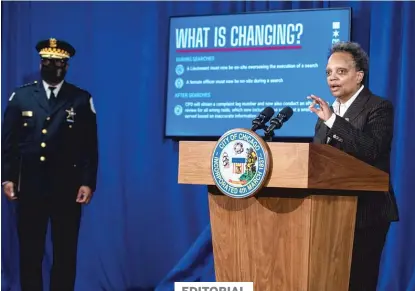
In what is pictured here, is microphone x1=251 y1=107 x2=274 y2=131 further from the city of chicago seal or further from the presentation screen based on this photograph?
the presentation screen

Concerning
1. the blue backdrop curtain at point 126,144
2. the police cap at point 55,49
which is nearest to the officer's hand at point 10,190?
the blue backdrop curtain at point 126,144

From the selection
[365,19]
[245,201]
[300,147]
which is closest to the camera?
[300,147]

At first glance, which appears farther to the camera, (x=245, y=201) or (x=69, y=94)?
(x=69, y=94)

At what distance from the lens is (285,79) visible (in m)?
3.76

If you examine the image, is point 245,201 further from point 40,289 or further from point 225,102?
point 40,289

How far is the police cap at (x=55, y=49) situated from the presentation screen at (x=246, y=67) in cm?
65

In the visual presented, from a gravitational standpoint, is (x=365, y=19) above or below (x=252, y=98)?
above

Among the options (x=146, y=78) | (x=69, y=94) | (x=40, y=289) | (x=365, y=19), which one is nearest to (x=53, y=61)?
(x=69, y=94)

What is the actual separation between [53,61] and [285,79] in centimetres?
146

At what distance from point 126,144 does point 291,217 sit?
2410 millimetres

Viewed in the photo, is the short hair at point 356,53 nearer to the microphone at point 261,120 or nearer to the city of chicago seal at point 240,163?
the microphone at point 261,120

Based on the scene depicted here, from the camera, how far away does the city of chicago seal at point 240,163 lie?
186 cm

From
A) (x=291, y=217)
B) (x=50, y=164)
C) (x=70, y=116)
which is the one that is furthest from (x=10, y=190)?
(x=291, y=217)

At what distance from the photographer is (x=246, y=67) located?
12.6 feet
